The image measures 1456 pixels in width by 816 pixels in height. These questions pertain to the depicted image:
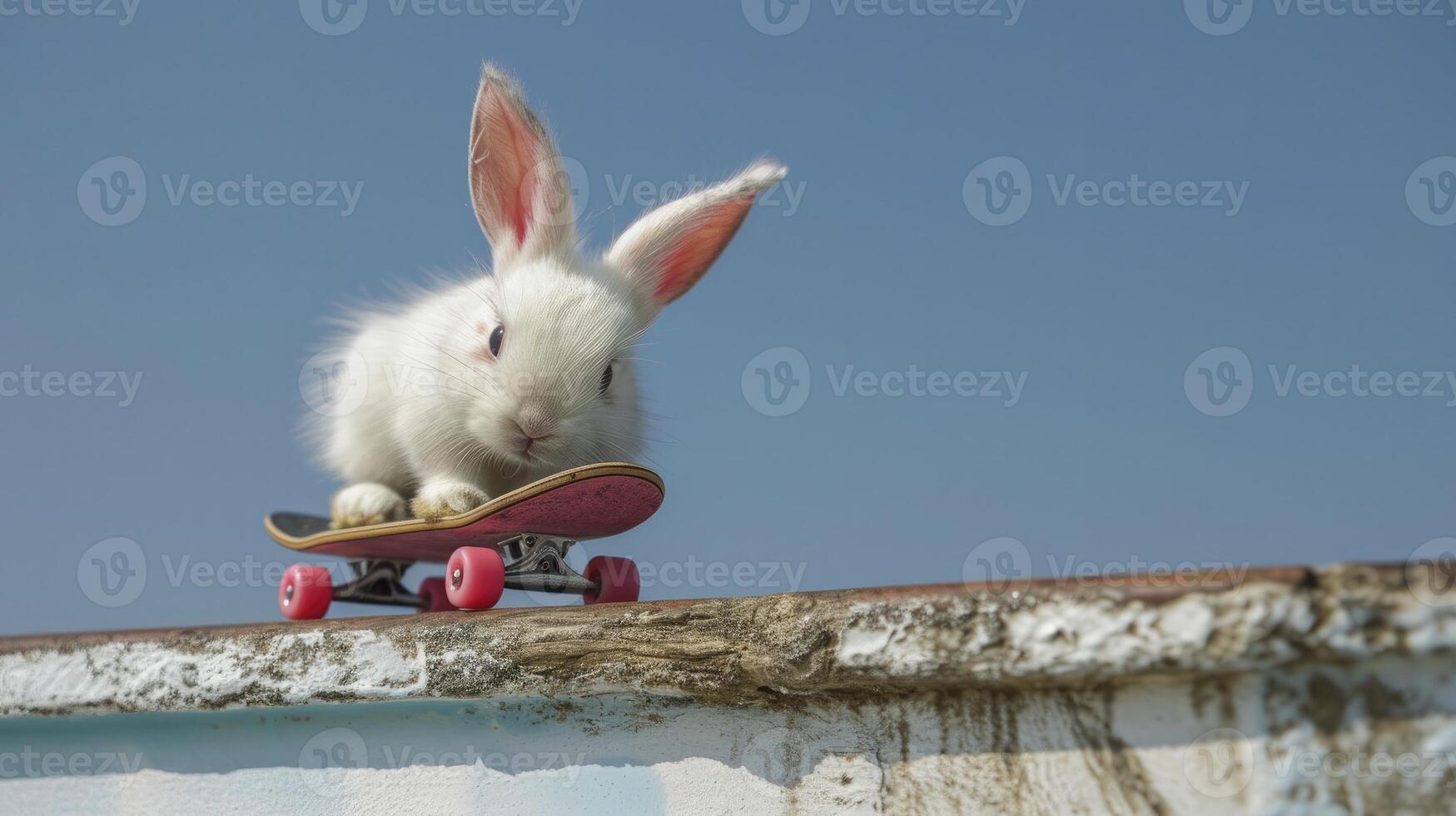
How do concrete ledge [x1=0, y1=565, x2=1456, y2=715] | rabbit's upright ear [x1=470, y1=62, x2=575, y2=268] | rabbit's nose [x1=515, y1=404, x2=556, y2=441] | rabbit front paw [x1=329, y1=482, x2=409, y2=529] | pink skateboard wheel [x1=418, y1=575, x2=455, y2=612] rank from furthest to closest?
pink skateboard wheel [x1=418, y1=575, x2=455, y2=612] < rabbit front paw [x1=329, y1=482, x2=409, y2=529] < rabbit's upright ear [x1=470, y1=62, x2=575, y2=268] < rabbit's nose [x1=515, y1=404, x2=556, y2=441] < concrete ledge [x1=0, y1=565, x2=1456, y2=715]

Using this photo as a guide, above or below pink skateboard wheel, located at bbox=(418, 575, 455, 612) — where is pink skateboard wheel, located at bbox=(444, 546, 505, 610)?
below

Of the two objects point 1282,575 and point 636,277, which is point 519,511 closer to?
point 636,277

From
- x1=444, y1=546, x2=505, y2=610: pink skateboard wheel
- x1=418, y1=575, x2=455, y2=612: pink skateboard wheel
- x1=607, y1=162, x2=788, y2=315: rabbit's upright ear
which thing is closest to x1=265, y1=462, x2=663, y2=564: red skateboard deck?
x1=444, y1=546, x2=505, y2=610: pink skateboard wheel

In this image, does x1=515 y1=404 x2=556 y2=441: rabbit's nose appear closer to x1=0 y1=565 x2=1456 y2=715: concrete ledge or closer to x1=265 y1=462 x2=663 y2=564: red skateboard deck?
x1=265 y1=462 x2=663 y2=564: red skateboard deck

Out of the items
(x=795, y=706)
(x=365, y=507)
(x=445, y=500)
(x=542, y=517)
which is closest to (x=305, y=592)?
(x=365, y=507)

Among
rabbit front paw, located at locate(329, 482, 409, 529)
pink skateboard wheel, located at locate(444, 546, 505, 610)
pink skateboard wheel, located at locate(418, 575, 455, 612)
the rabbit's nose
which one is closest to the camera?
pink skateboard wheel, located at locate(444, 546, 505, 610)

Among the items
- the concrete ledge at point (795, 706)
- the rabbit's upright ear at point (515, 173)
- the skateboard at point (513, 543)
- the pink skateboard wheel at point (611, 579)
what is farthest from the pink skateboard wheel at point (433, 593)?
the concrete ledge at point (795, 706)
